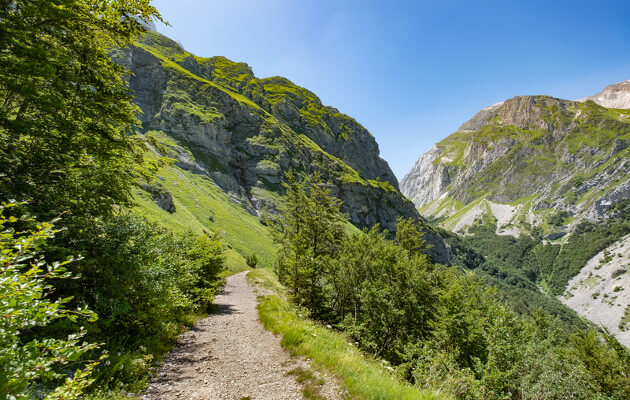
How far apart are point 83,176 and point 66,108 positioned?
287 cm

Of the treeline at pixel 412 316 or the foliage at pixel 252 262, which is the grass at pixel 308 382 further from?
the foliage at pixel 252 262

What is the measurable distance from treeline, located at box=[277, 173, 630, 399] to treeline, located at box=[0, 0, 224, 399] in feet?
39.3

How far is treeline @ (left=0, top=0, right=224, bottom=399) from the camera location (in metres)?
7.00

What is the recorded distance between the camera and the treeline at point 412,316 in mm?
14852

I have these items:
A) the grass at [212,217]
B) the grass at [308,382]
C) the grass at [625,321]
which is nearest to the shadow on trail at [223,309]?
the grass at [308,382]

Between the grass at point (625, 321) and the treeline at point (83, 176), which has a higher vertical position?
the grass at point (625, 321)

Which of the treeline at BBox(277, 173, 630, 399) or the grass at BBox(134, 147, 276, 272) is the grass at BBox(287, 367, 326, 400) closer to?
the treeline at BBox(277, 173, 630, 399)

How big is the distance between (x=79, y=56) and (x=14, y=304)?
12.0 metres

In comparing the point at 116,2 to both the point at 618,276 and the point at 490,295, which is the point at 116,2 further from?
the point at 618,276

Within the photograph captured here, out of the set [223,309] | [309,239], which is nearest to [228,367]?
[223,309]

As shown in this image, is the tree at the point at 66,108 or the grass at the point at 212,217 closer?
the tree at the point at 66,108

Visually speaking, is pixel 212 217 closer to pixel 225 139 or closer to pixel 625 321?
pixel 225 139

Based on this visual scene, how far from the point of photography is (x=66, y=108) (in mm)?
9086

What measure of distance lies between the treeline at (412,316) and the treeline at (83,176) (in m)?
12.0
